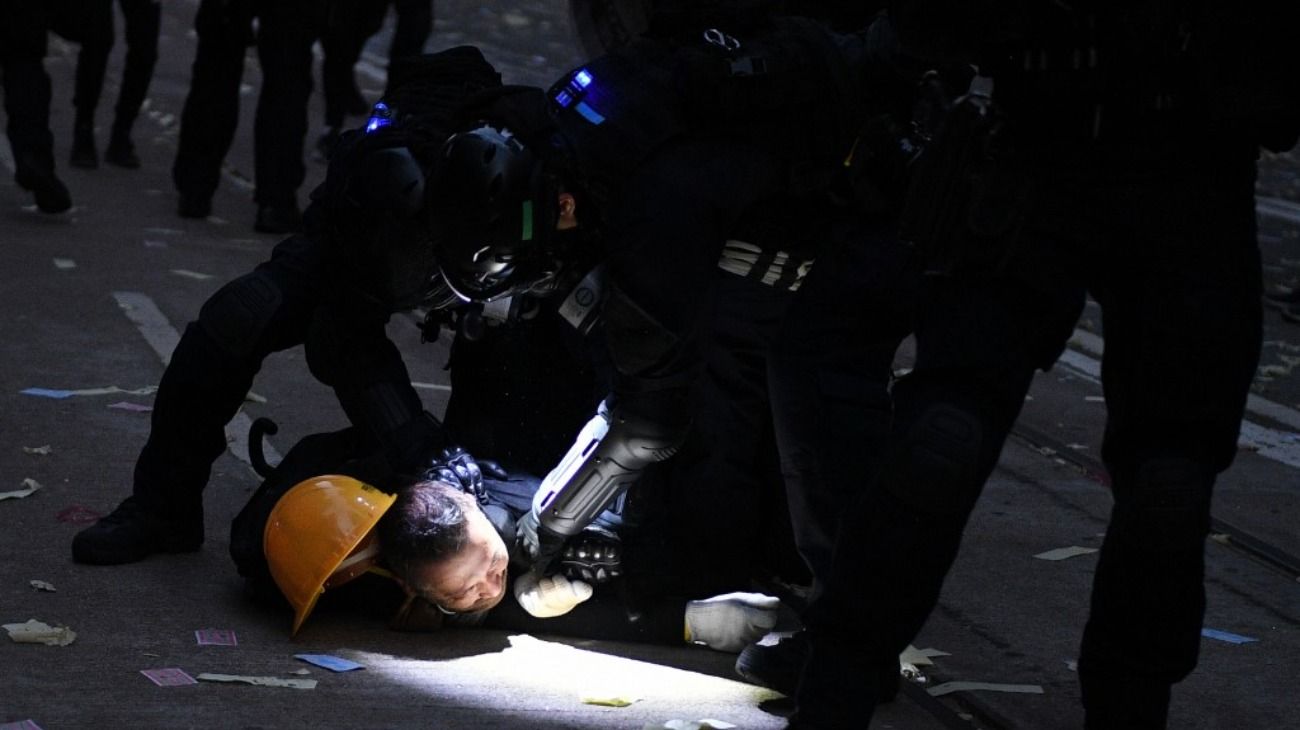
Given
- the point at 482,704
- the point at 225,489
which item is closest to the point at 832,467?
the point at 482,704

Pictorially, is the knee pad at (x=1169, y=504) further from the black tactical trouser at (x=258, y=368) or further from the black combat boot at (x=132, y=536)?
the black combat boot at (x=132, y=536)

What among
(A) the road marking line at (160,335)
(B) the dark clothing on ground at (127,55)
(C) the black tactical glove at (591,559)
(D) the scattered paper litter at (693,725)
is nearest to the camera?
(D) the scattered paper litter at (693,725)

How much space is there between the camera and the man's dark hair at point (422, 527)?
390 cm

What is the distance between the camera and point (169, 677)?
3627 millimetres

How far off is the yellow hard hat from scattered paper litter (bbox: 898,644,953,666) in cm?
113

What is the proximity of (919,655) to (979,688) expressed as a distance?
206mm

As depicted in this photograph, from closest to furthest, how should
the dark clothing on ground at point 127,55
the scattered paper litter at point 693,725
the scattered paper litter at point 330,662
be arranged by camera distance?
the scattered paper litter at point 693,725 < the scattered paper litter at point 330,662 < the dark clothing on ground at point 127,55

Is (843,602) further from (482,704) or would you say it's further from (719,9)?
(719,9)

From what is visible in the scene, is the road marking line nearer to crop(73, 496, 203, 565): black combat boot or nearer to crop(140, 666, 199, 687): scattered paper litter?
crop(73, 496, 203, 565): black combat boot

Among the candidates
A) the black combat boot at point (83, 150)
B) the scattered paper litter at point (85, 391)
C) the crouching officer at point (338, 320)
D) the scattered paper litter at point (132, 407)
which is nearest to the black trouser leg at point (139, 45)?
the black combat boot at point (83, 150)

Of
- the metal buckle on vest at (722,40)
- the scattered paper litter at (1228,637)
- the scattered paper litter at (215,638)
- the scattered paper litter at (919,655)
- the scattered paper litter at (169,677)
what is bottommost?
the scattered paper litter at (215,638)

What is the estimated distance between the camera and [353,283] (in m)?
3.93

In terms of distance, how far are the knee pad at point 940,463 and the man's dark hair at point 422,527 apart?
118 cm

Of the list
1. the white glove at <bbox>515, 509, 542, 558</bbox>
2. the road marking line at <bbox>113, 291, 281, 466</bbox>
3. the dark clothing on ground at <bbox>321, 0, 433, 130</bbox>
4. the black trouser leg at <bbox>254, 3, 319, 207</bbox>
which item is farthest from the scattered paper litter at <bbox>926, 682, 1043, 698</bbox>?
the dark clothing on ground at <bbox>321, 0, 433, 130</bbox>
